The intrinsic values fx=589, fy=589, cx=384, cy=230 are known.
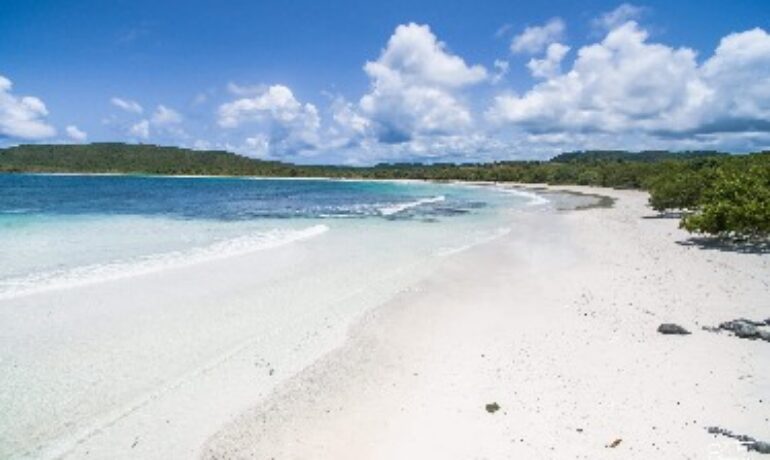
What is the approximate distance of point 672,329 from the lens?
13.7m

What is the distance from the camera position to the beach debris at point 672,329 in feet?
44.9

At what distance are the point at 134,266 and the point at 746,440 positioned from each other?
68.3 feet

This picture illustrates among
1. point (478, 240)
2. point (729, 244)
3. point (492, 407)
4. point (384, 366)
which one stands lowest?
point (478, 240)

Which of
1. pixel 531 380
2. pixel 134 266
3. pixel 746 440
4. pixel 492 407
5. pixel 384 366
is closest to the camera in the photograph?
pixel 746 440

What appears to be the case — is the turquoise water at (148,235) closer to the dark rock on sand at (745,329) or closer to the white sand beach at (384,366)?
the white sand beach at (384,366)

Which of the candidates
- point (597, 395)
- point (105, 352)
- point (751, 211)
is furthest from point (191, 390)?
point (751, 211)

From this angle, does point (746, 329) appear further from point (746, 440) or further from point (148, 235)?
point (148, 235)

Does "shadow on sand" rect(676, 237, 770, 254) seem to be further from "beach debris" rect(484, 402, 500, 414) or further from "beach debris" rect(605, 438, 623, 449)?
"beach debris" rect(605, 438, 623, 449)

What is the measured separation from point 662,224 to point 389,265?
24.2m

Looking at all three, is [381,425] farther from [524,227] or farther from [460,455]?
[524,227]

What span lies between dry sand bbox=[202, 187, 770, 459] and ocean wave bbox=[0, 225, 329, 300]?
10.4 metres

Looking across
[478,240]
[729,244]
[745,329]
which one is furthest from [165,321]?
[729,244]

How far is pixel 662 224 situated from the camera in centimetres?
3972

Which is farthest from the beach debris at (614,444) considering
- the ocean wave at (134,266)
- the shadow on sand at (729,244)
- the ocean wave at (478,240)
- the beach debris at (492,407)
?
the shadow on sand at (729,244)
